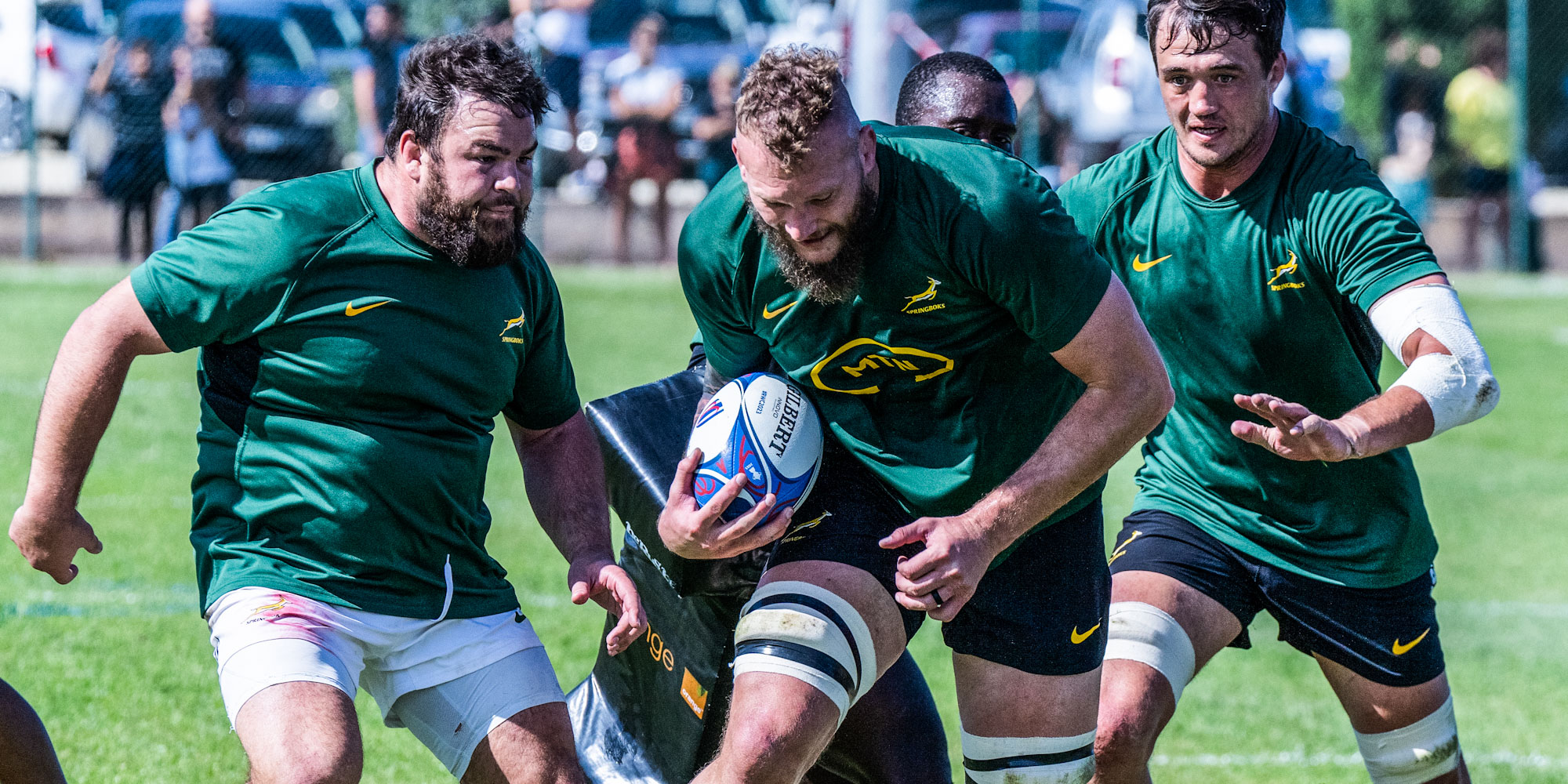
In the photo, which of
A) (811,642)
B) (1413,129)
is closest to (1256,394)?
(811,642)

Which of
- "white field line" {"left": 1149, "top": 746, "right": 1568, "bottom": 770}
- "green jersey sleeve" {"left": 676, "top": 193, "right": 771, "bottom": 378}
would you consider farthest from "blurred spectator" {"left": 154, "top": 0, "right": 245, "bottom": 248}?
"green jersey sleeve" {"left": 676, "top": 193, "right": 771, "bottom": 378}

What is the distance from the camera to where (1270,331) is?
165 inches

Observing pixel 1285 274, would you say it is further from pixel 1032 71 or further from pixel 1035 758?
pixel 1032 71

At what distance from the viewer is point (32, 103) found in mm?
15047

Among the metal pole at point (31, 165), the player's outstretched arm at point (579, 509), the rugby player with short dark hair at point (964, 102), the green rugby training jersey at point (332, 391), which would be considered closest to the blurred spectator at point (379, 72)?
the metal pole at point (31, 165)

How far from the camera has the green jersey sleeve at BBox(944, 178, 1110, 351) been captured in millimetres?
3539

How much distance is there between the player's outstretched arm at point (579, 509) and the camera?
13.0ft

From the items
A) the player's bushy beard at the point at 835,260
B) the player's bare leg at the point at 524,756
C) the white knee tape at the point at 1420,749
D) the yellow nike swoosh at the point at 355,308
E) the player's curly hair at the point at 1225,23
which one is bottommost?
the white knee tape at the point at 1420,749

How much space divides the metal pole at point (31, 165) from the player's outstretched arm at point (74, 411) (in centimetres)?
1269

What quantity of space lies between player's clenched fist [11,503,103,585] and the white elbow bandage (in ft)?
9.85

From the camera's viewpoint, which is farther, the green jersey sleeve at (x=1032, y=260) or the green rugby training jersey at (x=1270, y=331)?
the green rugby training jersey at (x=1270, y=331)

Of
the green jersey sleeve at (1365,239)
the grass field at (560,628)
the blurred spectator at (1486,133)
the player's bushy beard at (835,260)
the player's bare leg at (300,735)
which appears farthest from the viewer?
the blurred spectator at (1486,133)

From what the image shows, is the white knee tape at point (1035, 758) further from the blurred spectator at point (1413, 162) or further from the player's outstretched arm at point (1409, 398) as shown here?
the blurred spectator at point (1413, 162)

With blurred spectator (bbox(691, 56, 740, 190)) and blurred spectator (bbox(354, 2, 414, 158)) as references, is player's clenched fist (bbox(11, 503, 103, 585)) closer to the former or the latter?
blurred spectator (bbox(354, 2, 414, 158))
